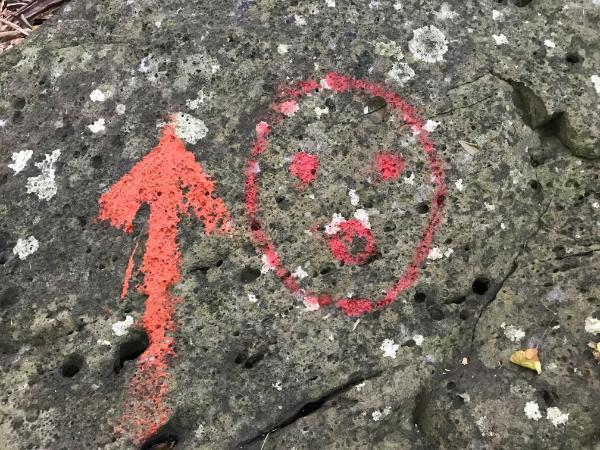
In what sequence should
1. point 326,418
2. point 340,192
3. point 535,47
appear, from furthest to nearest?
point 535,47 < point 340,192 < point 326,418

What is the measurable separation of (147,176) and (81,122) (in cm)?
34

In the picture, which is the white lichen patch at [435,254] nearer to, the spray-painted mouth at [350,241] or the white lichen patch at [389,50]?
the spray-painted mouth at [350,241]

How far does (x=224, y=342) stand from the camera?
7.34 ft

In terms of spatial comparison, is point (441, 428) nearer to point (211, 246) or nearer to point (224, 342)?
point (224, 342)

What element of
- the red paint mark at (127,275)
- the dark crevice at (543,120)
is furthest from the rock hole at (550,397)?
the red paint mark at (127,275)

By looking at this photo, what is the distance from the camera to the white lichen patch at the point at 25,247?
2.26 metres

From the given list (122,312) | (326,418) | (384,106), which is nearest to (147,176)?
(122,312)

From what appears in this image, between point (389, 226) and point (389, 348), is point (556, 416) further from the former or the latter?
point (389, 226)

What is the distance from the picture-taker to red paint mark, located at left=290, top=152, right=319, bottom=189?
92.7 inches

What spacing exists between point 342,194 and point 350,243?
0.19m

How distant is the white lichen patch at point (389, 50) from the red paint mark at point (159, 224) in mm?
861

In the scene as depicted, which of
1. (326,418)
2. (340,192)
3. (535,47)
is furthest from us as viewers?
(535,47)

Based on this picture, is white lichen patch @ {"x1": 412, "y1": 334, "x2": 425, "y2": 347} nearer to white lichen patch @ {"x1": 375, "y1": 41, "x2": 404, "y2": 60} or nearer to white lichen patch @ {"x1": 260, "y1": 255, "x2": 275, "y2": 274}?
white lichen patch @ {"x1": 260, "y1": 255, "x2": 275, "y2": 274}

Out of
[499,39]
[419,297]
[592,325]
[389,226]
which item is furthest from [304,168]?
[592,325]
